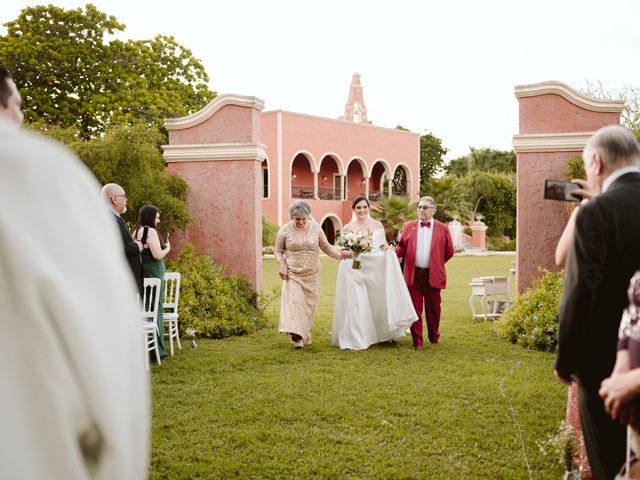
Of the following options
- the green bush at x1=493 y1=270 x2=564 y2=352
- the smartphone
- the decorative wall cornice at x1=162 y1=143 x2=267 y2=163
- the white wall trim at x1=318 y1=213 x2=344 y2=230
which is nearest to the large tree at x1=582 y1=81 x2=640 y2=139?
the white wall trim at x1=318 y1=213 x2=344 y2=230

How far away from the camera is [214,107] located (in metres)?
11.1

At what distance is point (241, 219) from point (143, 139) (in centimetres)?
219

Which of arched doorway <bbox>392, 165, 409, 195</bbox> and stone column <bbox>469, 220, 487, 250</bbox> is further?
arched doorway <bbox>392, 165, 409, 195</bbox>

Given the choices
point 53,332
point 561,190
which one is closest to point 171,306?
point 561,190

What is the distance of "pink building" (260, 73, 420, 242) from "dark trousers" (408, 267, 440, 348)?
86.6ft

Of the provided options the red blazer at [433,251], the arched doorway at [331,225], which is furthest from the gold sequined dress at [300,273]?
the arched doorway at [331,225]

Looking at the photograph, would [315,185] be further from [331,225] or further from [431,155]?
[431,155]

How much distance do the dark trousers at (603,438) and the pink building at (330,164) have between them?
32487 millimetres

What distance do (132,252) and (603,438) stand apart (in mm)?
5327

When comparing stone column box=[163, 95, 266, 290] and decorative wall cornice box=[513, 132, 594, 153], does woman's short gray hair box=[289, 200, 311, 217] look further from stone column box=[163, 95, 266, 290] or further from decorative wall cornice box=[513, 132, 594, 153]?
decorative wall cornice box=[513, 132, 594, 153]

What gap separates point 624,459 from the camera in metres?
2.69

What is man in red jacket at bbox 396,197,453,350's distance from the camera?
347 inches

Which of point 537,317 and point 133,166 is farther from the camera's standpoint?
point 133,166

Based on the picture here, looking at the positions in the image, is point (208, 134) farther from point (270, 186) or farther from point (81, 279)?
point (270, 186)
